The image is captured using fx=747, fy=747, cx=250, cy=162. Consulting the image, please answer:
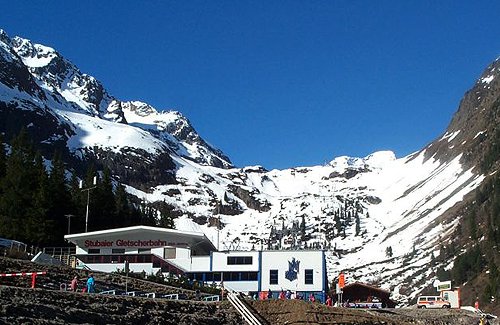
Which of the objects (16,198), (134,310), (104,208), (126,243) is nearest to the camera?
(134,310)

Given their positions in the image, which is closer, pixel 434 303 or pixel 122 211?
pixel 434 303

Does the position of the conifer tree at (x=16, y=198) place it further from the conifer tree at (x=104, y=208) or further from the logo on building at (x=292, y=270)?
the logo on building at (x=292, y=270)

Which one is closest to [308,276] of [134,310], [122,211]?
[134,310]

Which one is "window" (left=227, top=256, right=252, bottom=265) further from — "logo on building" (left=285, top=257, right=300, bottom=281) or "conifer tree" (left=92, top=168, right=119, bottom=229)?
"conifer tree" (left=92, top=168, right=119, bottom=229)

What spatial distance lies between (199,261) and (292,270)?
32.5ft

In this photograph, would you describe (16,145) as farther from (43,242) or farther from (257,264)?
(257,264)

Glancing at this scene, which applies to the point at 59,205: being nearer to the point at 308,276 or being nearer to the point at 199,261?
the point at 199,261

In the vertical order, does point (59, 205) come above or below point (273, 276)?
above

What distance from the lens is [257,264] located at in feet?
242

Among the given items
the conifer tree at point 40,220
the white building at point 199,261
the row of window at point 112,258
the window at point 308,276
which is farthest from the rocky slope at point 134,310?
the conifer tree at point 40,220

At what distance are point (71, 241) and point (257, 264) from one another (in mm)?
19881

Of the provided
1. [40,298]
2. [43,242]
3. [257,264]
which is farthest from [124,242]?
[40,298]

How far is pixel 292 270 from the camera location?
236 ft

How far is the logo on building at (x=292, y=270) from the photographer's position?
7181 centimetres
